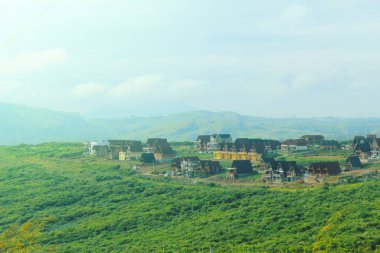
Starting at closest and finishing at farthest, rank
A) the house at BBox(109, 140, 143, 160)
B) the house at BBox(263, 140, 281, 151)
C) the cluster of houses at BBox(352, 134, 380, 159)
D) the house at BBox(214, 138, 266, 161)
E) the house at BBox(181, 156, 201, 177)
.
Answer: the house at BBox(181, 156, 201, 177)
the cluster of houses at BBox(352, 134, 380, 159)
the house at BBox(214, 138, 266, 161)
the house at BBox(263, 140, 281, 151)
the house at BBox(109, 140, 143, 160)

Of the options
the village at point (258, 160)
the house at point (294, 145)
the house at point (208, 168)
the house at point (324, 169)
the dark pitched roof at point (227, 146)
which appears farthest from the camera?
the house at point (294, 145)

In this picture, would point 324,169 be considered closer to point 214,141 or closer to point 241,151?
point 241,151

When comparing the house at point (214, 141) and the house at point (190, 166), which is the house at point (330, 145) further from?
the house at point (190, 166)

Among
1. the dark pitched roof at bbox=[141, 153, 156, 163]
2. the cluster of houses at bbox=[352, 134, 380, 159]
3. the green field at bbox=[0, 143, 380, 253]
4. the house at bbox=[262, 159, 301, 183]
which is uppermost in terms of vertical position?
the cluster of houses at bbox=[352, 134, 380, 159]

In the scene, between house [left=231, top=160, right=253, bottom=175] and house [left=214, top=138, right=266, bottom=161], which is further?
house [left=214, top=138, right=266, bottom=161]

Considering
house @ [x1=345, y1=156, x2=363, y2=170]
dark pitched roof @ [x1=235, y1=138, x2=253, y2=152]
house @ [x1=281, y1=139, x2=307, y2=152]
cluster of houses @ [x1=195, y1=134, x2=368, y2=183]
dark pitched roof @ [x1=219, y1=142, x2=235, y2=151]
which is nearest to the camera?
cluster of houses @ [x1=195, y1=134, x2=368, y2=183]

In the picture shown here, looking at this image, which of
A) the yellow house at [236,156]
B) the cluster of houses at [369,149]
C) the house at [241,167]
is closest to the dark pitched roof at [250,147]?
the yellow house at [236,156]

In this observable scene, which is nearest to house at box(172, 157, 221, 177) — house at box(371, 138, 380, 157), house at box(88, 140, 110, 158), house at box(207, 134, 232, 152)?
house at box(207, 134, 232, 152)

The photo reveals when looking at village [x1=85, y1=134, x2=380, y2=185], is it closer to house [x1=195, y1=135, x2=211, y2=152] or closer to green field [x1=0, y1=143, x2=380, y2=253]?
house [x1=195, y1=135, x2=211, y2=152]

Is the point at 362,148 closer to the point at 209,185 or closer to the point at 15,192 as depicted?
the point at 209,185

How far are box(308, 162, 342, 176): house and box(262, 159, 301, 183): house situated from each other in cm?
161

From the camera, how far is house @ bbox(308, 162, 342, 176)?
50.3m

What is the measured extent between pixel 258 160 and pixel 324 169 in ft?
62.9

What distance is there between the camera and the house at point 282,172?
51.5 metres
